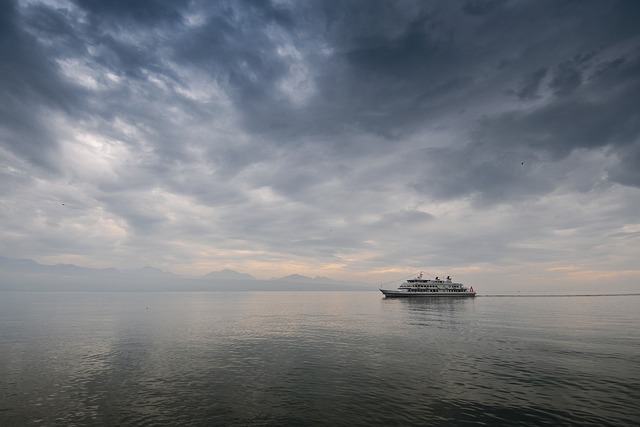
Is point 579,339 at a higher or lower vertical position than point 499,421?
higher

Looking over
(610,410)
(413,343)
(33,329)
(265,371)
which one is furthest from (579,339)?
(33,329)

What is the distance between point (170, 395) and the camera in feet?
97.1

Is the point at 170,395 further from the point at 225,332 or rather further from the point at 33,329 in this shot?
the point at 33,329

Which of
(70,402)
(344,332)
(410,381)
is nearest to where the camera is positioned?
(70,402)

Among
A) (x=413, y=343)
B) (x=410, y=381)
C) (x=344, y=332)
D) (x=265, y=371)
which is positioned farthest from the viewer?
(x=344, y=332)

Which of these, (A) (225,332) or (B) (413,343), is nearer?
(B) (413,343)

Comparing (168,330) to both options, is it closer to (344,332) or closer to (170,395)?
(344,332)

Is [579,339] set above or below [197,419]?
above

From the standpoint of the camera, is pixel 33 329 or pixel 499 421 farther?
pixel 33 329

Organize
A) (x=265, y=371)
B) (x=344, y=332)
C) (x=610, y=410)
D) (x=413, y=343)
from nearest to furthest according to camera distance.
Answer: (x=610, y=410)
(x=265, y=371)
(x=413, y=343)
(x=344, y=332)

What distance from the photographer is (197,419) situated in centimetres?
2436

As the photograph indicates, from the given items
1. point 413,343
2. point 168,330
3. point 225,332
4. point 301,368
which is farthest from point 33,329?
point 413,343

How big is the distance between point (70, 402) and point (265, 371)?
17.3 m

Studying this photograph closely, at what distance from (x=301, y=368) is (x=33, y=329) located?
6979 cm
